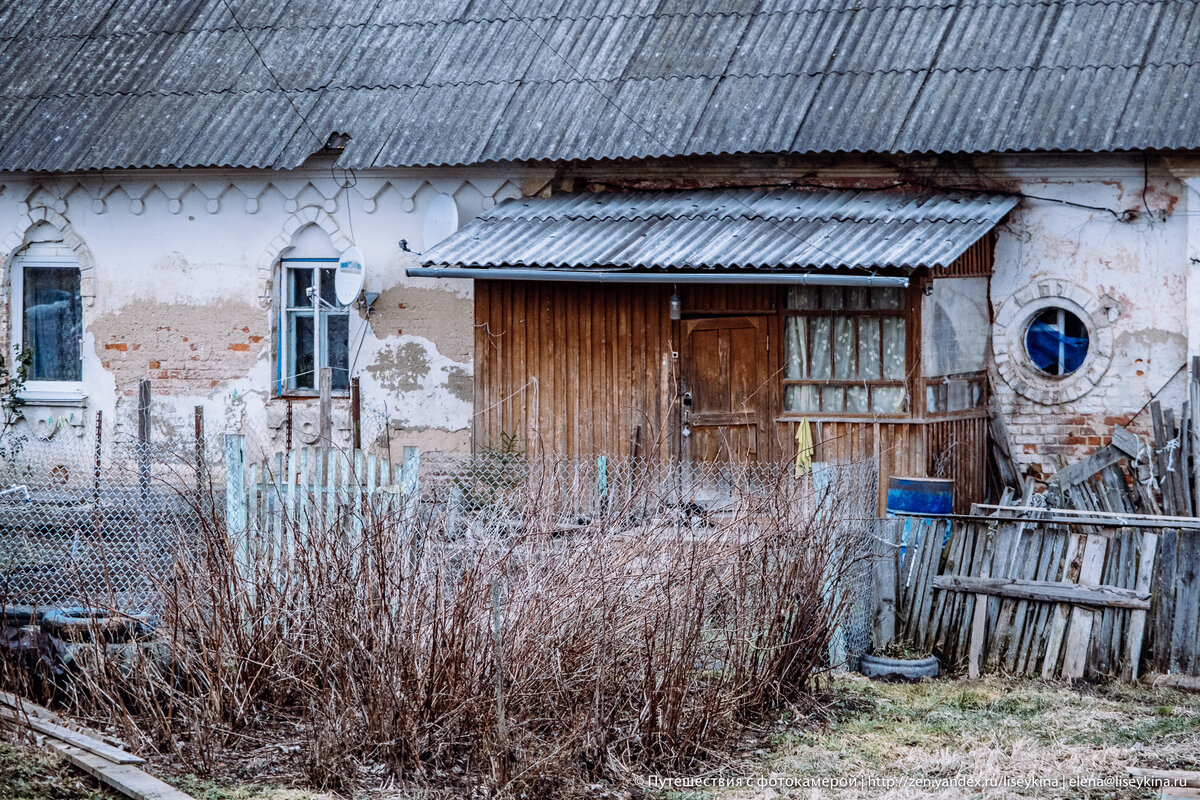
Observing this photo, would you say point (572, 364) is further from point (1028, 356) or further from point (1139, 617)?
point (1139, 617)

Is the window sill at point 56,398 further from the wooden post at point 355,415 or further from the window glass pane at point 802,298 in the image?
the window glass pane at point 802,298

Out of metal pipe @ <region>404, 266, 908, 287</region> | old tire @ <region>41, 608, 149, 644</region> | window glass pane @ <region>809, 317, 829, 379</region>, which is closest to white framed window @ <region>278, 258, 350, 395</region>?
metal pipe @ <region>404, 266, 908, 287</region>

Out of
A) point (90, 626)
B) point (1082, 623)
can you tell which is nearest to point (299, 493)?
point (90, 626)

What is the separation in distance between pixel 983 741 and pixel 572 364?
5.98 metres

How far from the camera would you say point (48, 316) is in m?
14.2

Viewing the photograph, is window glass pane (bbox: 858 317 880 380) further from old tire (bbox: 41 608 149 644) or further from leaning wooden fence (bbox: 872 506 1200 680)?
old tire (bbox: 41 608 149 644)

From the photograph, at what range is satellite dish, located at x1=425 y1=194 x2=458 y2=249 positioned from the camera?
12664 mm

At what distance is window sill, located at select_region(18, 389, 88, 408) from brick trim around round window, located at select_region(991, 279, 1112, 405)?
8392 millimetres

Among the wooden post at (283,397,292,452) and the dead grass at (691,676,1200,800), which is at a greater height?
the wooden post at (283,397,292,452)

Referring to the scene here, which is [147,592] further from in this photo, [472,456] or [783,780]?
[472,456]

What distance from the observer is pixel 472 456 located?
12250 millimetres

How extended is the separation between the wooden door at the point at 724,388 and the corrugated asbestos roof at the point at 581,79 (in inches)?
59.3

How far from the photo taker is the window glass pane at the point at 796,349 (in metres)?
11.5

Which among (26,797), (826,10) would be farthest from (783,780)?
(826,10)
